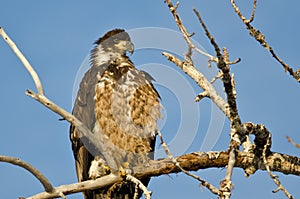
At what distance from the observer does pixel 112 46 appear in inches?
Result: 302

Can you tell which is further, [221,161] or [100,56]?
[100,56]

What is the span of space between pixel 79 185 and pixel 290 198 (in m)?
1.95

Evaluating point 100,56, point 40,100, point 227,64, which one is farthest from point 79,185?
point 100,56

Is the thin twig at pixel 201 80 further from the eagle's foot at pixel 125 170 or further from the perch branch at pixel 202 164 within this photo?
the eagle's foot at pixel 125 170

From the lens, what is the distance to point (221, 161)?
5.07m

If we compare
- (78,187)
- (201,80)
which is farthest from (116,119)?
(201,80)

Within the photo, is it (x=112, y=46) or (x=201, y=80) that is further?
(x=112, y=46)

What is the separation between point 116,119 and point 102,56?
128 cm

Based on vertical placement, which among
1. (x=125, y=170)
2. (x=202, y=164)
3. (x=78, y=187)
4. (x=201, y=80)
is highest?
(x=201, y=80)

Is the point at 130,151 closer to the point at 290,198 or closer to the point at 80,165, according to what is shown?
the point at 80,165

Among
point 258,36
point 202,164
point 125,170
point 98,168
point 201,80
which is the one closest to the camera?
point 258,36

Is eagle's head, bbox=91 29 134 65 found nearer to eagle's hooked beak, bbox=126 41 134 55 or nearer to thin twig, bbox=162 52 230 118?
eagle's hooked beak, bbox=126 41 134 55

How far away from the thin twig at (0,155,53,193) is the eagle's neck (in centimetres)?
280

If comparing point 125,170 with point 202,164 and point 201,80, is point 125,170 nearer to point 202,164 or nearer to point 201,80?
point 202,164
